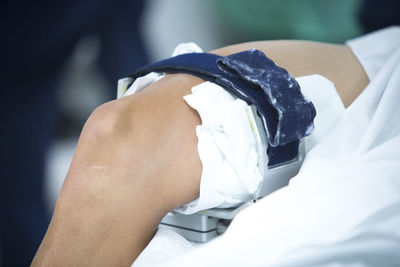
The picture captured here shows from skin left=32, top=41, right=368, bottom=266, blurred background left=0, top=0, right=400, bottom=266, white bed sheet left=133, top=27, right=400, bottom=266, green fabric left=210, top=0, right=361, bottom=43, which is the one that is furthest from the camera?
green fabric left=210, top=0, right=361, bottom=43

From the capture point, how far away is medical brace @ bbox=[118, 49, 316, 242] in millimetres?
665

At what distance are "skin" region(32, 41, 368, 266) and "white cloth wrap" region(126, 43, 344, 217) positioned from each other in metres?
0.02

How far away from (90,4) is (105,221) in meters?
1.02

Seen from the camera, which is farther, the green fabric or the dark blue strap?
the green fabric

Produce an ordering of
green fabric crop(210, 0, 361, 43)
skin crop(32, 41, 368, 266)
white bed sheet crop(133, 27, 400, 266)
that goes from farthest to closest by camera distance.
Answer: green fabric crop(210, 0, 361, 43) < skin crop(32, 41, 368, 266) < white bed sheet crop(133, 27, 400, 266)

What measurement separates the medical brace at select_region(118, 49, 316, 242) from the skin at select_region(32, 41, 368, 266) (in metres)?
0.07

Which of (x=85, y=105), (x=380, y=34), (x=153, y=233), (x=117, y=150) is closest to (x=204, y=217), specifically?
(x=153, y=233)

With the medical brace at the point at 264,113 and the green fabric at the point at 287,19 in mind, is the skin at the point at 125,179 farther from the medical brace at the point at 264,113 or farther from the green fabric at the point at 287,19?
the green fabric at the point at 287,19

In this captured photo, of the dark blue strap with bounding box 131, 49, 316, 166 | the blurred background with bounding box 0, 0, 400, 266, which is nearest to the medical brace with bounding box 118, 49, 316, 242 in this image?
the dark blue strap with bounding box 131, 49, 316, 166

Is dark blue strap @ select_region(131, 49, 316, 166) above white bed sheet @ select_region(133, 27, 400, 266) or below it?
above

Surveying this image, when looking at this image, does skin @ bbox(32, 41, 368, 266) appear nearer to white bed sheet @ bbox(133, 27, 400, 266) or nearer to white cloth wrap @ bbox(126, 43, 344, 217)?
white cloth wrap @ bbox(126, 43, 344, 217)

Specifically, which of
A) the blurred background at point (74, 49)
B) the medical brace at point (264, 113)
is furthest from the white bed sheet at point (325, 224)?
the blurred background at point (74, 49)

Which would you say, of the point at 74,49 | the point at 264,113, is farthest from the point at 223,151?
the point at 74,49

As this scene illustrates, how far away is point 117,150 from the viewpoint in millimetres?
615
